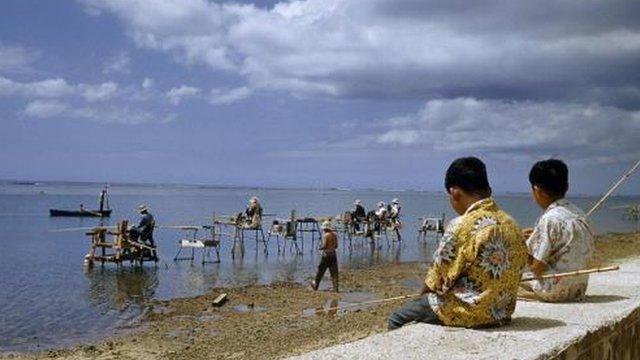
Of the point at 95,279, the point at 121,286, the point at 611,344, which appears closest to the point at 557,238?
the point at 611,344

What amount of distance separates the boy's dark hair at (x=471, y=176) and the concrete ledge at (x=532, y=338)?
32.1 inches

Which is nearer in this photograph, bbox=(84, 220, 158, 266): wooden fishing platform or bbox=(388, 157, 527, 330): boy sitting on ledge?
bbox=(388, 157, 527, 330): boy sitting on ledge

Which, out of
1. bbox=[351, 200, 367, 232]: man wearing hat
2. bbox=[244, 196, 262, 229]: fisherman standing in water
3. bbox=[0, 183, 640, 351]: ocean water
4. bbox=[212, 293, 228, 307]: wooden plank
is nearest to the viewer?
bbox=[0, 183, 640, 351]: ocean water

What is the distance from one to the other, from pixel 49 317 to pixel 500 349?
45.2ft

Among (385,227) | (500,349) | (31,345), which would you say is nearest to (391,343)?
(500,349)

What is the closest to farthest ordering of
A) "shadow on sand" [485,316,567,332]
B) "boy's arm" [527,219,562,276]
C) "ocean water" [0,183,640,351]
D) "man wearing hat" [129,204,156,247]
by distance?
"shadow on sand" [485,316,567,332] < "boy's arm" [527,219,562,276] < "ocean water" [0,183,640,351] < "man wearing hat" [129,204,156,247]

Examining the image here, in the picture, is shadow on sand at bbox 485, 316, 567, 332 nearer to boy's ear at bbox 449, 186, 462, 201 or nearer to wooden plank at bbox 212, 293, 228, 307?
boy's ear at bbox 449, 186, 462, 201

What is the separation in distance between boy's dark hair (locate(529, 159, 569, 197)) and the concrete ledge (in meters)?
0.86

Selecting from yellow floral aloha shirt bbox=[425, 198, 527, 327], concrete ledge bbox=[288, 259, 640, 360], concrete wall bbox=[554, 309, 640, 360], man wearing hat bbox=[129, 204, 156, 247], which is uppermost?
yellow floral aloha shirt bbox=[425, 198, 527, 327]

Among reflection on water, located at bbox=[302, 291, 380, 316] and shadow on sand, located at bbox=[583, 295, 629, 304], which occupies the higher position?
shadow on sand, located at bbox=[583, 295, 629, 304]

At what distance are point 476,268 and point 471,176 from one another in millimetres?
551

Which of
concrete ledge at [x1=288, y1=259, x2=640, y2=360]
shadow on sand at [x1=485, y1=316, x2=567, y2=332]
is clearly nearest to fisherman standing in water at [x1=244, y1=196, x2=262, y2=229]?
concrete ledge at [x1=288, y1=259, x2=640, y2=360]

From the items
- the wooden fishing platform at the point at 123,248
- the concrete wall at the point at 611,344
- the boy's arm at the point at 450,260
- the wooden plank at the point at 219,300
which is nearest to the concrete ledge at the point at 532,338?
the concrete wall at the point at 611,344

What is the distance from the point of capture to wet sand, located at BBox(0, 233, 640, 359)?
35.2 ft
